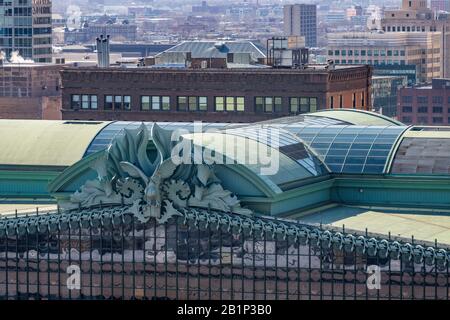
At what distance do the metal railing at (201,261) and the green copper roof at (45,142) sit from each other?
1394 cm

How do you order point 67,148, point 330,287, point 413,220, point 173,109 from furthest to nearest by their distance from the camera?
point 173,109
point 67,148
point 413,220
point 330,287

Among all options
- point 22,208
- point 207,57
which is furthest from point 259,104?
point 22,208

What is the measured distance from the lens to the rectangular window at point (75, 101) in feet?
562

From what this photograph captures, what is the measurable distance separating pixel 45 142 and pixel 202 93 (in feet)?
166

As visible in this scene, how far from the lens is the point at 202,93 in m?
169

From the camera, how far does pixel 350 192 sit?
10931cm

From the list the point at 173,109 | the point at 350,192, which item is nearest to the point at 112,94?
the point at 173,109

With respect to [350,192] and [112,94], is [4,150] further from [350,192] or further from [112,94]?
[112,94]

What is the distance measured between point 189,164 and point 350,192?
42.4 feet

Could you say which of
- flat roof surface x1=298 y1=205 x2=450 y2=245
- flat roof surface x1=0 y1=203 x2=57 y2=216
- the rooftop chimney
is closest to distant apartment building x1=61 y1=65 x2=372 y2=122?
the rooftop chimney

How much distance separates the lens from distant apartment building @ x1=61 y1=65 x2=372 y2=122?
166 metres

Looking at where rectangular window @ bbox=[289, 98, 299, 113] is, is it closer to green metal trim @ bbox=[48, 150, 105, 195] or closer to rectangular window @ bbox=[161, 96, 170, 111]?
rectangular window @ bbox=[161, 96, 170, 111]

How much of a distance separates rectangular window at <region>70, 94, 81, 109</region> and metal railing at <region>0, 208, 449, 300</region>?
6824cm

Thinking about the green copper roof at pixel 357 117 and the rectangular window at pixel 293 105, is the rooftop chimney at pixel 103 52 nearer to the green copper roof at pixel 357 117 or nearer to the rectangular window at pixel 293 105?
the rectangular window at pixel 293 105
